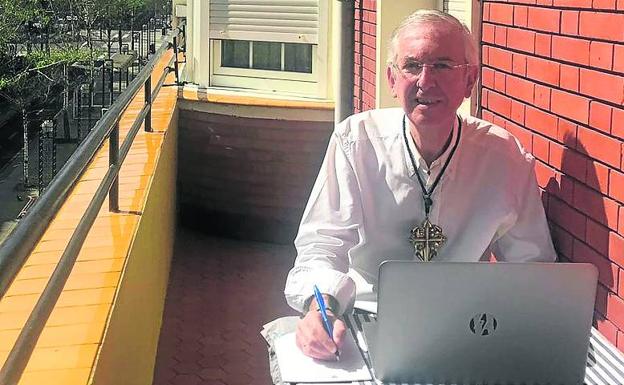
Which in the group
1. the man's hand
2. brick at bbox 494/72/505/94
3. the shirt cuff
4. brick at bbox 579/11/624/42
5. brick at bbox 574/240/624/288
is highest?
brick at bbox 579/11/624/42

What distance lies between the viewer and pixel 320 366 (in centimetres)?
199

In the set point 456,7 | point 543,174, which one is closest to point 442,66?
point 543,174

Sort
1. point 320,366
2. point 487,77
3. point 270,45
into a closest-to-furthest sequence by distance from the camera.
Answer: point 320,366, point 487,77, point 270,45

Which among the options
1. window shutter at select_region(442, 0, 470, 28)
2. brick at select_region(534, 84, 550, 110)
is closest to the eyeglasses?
brick at select_region(534, 84, 550, 110)

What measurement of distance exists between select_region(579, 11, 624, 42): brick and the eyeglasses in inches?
12.0

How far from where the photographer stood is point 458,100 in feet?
7.61

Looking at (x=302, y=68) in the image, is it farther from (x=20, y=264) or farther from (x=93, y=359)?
(x=20, y=264)

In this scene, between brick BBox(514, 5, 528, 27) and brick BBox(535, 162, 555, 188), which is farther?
brick BBox(514, 5, 528, 27)

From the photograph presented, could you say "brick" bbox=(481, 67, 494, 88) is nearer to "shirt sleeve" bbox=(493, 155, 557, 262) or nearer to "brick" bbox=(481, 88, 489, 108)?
"brick" bbox=(481, 88, 489, 108)

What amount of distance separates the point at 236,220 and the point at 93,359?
5.63m

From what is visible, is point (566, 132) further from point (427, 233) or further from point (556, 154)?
point (427, 233)

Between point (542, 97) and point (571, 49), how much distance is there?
0.84 ft

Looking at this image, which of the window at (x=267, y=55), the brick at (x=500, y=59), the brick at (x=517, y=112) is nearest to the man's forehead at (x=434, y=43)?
the brick at (x=517, y=112)

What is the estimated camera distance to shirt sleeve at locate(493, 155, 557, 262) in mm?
2420
